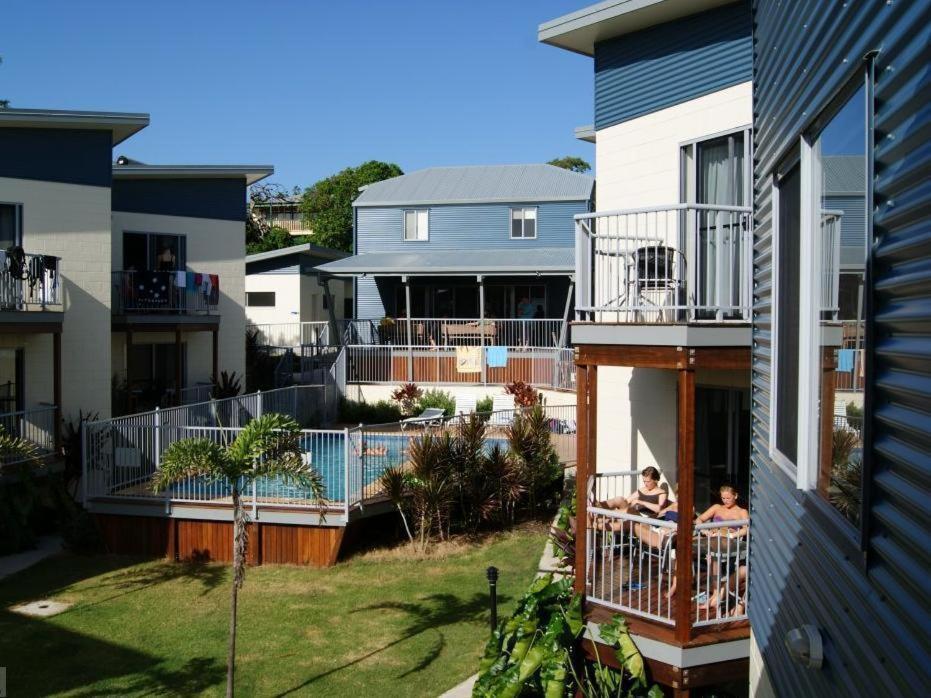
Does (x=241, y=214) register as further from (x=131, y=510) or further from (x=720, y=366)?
(x=720, y=366)

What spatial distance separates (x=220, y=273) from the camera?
84.0ft

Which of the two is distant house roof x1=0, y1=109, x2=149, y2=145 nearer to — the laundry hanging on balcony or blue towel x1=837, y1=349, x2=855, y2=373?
the laundry hanging on balcony

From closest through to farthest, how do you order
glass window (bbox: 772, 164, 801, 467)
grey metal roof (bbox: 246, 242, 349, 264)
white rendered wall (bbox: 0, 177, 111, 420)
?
glass window (bbox: 772, 164, 801, 467) < white rendered wall (bbox: 0, 177, 111, 420) < grey metal roof (bbox: 246, 242, 349, 264)

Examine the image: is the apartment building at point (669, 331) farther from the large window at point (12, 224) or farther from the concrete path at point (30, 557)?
the large window at point (12, 224)

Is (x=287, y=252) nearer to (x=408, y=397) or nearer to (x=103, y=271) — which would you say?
(x=408, y=397)

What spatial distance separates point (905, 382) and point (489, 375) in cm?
2491

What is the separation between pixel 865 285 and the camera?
11.3 ft

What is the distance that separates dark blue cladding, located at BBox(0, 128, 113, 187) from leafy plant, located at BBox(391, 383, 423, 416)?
10.9 m

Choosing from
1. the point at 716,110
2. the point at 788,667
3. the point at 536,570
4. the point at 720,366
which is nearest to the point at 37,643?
the point at 536,570

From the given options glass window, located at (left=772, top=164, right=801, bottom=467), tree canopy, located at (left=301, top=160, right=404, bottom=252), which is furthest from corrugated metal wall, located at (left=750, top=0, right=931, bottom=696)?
tree canopy, located at (left=301, top=160, right=404, bottom=252)

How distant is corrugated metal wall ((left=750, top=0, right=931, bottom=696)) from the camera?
282 centimetres

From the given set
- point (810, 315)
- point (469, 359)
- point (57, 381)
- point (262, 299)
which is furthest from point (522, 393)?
point (810, 315)

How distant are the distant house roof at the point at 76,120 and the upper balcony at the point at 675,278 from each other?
1209cm

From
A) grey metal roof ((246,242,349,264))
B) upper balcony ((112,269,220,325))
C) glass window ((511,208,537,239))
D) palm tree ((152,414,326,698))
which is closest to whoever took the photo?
palm tree ((152,414,326,698))
